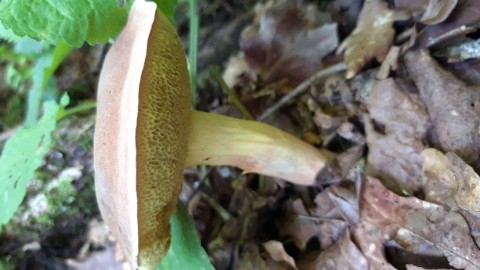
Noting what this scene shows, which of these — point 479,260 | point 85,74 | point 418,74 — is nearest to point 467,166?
point 479,260

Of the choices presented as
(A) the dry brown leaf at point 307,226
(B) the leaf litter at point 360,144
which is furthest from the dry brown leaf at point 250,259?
(A) the dry brown leaf at point 307,226

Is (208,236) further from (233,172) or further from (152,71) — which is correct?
(152,71)

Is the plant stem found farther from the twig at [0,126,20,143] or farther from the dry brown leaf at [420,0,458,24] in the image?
the twig at [0,126,20,143]

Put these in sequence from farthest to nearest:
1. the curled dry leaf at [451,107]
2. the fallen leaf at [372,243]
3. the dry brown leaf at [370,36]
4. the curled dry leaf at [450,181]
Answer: the dry brown leaf at [370,36] → the fallen leaf at [372,243] → the curled dry leaf at [451,107] → the curled dry leaf at [450,181]

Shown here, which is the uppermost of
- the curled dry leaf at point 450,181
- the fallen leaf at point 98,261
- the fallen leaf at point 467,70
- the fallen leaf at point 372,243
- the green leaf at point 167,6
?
the green leaf at point 167,6

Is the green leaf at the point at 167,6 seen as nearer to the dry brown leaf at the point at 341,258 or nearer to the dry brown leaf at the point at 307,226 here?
the dry brown leaf at the point at 307,226

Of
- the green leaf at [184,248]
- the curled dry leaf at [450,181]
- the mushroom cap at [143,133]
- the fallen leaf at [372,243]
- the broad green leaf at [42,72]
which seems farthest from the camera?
the broad green leaf at [42,72]
